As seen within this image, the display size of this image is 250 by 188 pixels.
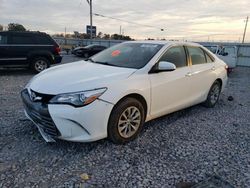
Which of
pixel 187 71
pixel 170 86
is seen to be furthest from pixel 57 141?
pixel 187 71

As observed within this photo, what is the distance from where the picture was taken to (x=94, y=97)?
125 inches

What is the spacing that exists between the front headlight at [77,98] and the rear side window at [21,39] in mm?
7604

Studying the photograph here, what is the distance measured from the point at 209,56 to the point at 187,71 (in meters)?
1.26

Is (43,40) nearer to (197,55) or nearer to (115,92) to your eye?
(197,55)

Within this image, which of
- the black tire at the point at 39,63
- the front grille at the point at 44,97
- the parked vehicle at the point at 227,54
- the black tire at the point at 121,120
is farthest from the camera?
the parked vehicle at the point at 227,54

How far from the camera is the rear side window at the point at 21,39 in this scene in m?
9.65

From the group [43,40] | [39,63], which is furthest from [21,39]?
[39,63]

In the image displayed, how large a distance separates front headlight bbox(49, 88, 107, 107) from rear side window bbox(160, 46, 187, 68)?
1631mm

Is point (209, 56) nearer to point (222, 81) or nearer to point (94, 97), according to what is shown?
point (222, 81)

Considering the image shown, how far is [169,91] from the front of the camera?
4.27m

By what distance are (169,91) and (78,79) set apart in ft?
5.45

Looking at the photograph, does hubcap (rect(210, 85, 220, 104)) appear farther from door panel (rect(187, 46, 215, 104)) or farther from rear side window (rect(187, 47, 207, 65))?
rear side window (rect(187, 47, 207, 65))

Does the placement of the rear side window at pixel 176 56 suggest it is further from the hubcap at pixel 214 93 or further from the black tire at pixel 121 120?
the hubcap at pixel 214 93

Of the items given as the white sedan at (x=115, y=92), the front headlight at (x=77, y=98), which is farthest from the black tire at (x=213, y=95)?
the front headlight at (x=77, y=98)
